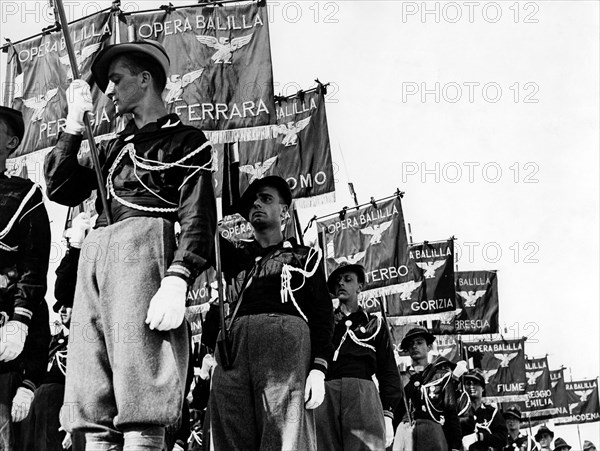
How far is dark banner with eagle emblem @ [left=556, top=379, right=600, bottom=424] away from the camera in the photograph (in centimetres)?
6144

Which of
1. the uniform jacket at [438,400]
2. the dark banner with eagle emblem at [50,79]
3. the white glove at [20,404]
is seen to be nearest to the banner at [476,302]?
the uniform jacket at [438,400]

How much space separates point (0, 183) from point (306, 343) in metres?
2.03

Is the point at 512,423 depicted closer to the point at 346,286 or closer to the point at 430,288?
the point at 430,288

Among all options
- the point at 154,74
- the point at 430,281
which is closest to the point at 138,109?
the point at 154,74

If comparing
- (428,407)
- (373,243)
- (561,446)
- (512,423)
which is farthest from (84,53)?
(561,446)

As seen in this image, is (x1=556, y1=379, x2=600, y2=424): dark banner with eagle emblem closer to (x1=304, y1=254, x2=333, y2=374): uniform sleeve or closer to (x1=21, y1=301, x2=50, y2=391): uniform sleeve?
(x1=304, y1=254, x2=333, y2=374): uniform sleeve

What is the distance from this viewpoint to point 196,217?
202 inches

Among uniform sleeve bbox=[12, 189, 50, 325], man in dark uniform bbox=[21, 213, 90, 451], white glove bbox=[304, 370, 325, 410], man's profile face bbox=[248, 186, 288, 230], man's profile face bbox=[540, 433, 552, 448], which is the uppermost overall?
man's profile face bbox=[248, 186, 288, 230]

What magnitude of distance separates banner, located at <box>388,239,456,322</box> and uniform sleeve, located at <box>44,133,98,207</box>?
1885 cm

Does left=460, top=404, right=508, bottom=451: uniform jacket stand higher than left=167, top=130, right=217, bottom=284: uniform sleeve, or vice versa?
left=167, top=130, right=217, bottom=284: uniform sleeve

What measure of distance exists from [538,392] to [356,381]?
3607cm

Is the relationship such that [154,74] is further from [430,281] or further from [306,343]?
[430,281]

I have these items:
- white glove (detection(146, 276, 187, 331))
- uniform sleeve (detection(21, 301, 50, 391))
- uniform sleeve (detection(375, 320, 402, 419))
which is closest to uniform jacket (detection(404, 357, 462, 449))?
uniform sleeve (detection(375, 320, 402, 419))

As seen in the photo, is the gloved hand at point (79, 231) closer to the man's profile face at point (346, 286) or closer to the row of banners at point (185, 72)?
the man's profile face at point (346, 286)
